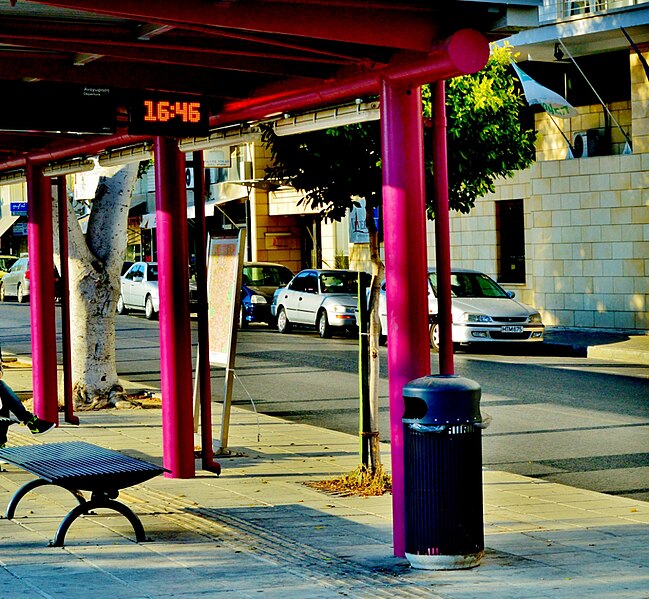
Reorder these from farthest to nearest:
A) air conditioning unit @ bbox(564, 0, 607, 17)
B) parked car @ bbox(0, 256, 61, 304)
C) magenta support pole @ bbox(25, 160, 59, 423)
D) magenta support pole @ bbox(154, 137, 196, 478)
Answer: parked car @ bbox(0, 256, 61, 304), air conditioning unit @ bbox(564, 0, 607, 17), magenta support pole @ bbox(25, 160, 59, 423), magenta support pole @ bbox(154, 137, 196, 478)

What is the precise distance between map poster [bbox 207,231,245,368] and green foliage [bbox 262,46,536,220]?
79 centimetres

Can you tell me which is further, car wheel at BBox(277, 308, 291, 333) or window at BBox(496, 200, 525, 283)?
window at BBox(496, 200, 525, 283)

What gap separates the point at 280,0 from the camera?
270 inches

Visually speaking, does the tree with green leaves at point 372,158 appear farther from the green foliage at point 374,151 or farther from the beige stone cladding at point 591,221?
the beige stone cladding at point 591,221

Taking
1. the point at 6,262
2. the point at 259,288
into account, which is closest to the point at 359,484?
the point at 259,288

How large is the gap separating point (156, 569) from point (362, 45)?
10.7 feet

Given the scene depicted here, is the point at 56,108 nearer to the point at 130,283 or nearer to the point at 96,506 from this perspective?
the point at 96,506

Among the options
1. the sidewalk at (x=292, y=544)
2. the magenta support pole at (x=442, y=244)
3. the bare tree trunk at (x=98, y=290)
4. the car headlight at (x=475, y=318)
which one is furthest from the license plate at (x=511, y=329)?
the magenta support pole at (x=442, y=244)

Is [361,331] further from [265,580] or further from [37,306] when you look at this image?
[37,306]

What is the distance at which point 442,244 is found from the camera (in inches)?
298

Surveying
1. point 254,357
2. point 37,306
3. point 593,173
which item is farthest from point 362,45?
point 593,173

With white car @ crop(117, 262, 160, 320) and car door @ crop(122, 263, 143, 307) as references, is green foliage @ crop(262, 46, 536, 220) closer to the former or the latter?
white car @ crop(117, 262, 160, 320)

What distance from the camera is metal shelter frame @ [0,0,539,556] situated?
6.98 m

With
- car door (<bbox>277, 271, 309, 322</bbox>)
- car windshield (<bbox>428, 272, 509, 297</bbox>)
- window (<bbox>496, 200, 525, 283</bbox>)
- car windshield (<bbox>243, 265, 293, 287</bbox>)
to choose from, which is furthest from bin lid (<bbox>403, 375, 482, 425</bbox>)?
car windshield (<bbox>243, 265, 293, 287</bbox>)
